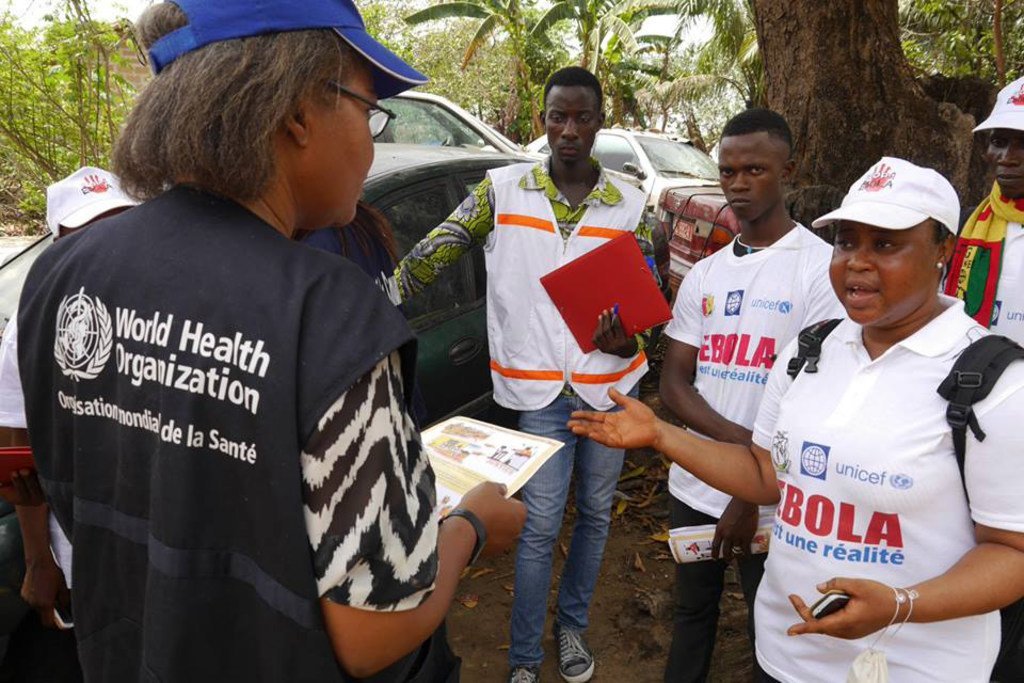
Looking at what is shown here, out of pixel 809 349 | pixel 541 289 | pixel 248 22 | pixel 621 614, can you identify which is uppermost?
pixel 248 22

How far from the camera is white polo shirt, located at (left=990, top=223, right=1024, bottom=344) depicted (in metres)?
2.50

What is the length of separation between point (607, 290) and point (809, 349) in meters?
0.91

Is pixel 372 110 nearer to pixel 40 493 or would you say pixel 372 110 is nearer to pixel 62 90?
pixel 40 493

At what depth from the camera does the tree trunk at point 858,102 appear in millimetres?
4547

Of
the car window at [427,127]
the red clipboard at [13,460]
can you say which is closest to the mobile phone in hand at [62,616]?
the red clipboard at [13,460]

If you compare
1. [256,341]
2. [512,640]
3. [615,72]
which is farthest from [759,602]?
[615,72]

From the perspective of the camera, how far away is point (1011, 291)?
253 centimetres

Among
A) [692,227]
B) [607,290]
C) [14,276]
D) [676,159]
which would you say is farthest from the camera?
[676,159]

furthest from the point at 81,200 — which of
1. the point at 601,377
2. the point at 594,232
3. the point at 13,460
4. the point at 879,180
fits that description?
the point at 879,180

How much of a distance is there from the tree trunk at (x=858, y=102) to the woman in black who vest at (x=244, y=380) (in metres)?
4.18

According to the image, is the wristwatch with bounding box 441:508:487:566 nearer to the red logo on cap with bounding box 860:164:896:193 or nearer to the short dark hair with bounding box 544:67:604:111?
the red logo on cap with bounding box 860:164:896:193

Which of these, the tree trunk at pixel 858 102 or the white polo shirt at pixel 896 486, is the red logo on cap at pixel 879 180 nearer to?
the white polo shirt at pixel 896 486

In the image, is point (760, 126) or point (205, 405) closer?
point (205, 405)

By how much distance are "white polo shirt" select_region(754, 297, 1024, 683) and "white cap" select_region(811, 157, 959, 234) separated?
209 millimetres
